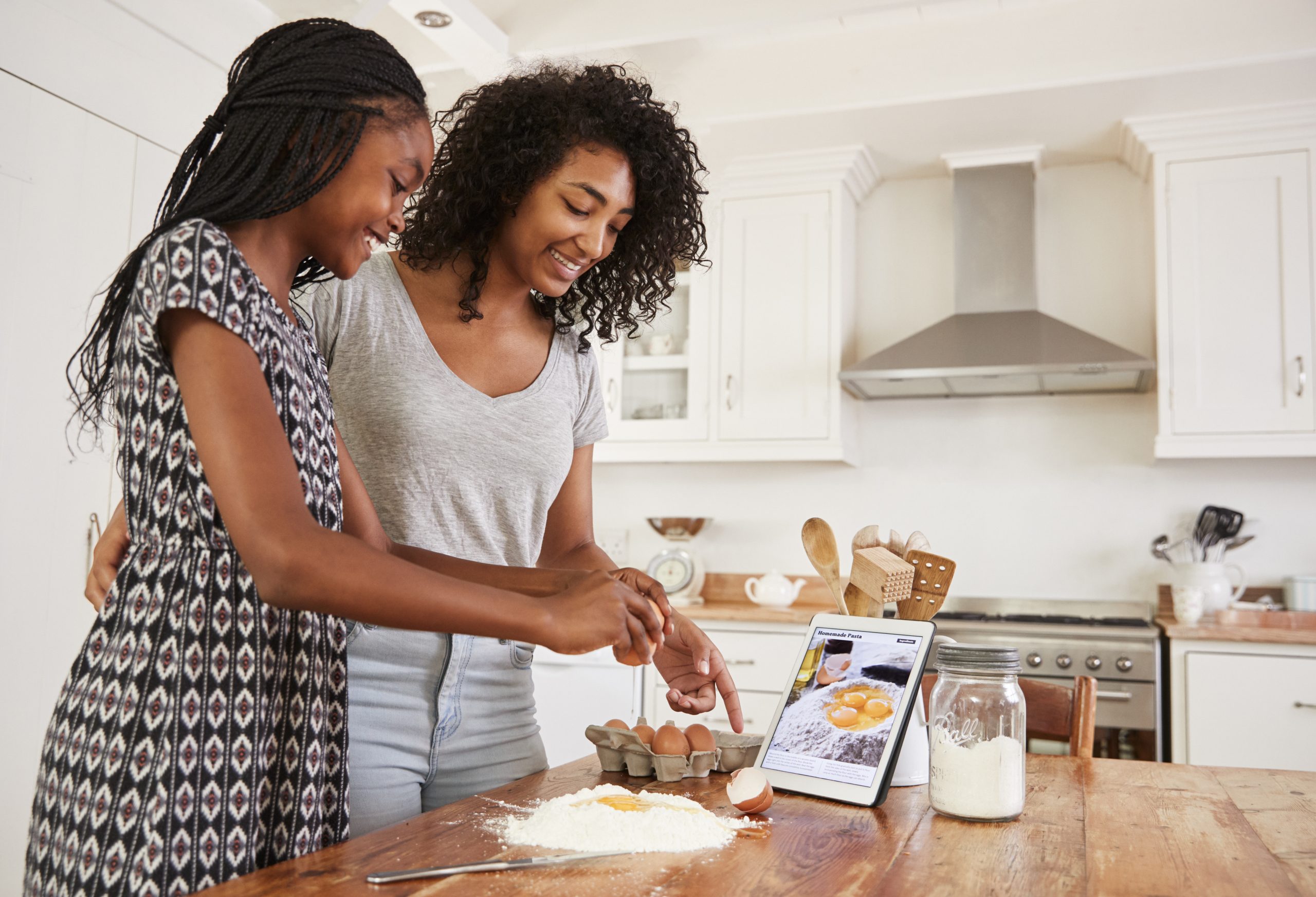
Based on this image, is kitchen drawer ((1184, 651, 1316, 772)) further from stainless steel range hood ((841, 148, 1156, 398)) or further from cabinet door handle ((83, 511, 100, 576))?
cabinet door handle ((83, 511, 100, 576))

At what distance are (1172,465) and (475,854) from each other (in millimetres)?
3243

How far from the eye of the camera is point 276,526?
0.71m

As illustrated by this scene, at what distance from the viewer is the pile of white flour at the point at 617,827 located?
84 cm

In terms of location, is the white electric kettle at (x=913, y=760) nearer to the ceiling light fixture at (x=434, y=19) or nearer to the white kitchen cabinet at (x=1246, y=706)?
the white kitchen cabinet at (x=1246, y=706)

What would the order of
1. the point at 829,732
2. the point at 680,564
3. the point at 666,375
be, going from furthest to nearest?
1. the point at 666,375
2. the point at 680,564
3. the point at 829,732

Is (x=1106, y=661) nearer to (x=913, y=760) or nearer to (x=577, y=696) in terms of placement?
(x=577, y=696)

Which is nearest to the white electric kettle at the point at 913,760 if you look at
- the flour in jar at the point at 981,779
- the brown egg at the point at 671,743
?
the flour in jar at the point at 981,779

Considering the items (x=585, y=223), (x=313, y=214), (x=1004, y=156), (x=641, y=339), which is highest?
(x=1004, y=156)

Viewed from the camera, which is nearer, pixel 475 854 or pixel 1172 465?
pixel 475 854

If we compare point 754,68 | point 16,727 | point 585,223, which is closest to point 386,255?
point 585,223

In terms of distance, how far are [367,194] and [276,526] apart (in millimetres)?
310

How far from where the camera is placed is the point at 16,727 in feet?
7.69

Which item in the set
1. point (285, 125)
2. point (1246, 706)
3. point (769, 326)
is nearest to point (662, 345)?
point (769, 326)

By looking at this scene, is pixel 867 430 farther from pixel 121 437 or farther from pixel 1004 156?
pixel 121 437
